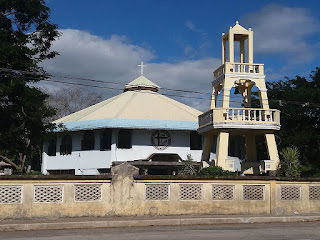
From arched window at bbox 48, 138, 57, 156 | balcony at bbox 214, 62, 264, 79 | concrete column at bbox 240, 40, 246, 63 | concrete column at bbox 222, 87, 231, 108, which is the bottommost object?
arched window at bbox 48, 138, 57, 156

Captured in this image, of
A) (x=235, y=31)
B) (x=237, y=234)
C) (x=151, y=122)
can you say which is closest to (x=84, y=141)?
(x=151, y=122)

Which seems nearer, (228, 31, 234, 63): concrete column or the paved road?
the paved road

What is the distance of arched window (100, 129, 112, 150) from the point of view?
99.7 feet

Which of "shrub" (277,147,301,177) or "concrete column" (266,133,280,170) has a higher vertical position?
"concrete column" (266,133,280,170)

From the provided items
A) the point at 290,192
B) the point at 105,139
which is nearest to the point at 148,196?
the point at 290,192

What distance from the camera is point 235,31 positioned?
23516mm

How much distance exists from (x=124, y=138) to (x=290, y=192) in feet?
52.4

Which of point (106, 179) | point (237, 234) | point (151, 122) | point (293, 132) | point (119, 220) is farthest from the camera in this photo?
point (293, 132)

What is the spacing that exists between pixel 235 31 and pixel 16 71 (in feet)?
39.4

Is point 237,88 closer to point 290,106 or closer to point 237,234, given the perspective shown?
point 290,106

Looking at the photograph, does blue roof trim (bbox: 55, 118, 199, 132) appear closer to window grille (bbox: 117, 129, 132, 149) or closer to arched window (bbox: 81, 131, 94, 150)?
arched window (bbox: 81, 131, 94, 150)

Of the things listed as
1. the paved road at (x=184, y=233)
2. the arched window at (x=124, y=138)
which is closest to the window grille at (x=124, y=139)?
the arched window at (x=124, y=138)

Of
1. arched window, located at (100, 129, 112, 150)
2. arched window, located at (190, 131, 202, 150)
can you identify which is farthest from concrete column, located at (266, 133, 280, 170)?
arched window, located at (100, 129, 112, 150)

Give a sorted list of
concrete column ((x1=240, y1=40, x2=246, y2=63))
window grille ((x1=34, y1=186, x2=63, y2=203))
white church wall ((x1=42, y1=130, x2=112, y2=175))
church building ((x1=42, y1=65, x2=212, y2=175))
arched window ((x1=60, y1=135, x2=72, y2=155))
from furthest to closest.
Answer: arched window ((x1=60, y1=135, x2=72, y2=155)), white church wall ((x1=42, y1=130, x2=112, y2=175)), church building ((x1=42, y1=65, x2=212, y2=175)), concrete column ((x1=240, y1=40, x2=246, y2=63)), window grille ((x1=34, y1=186, x2=63, y2=203))
